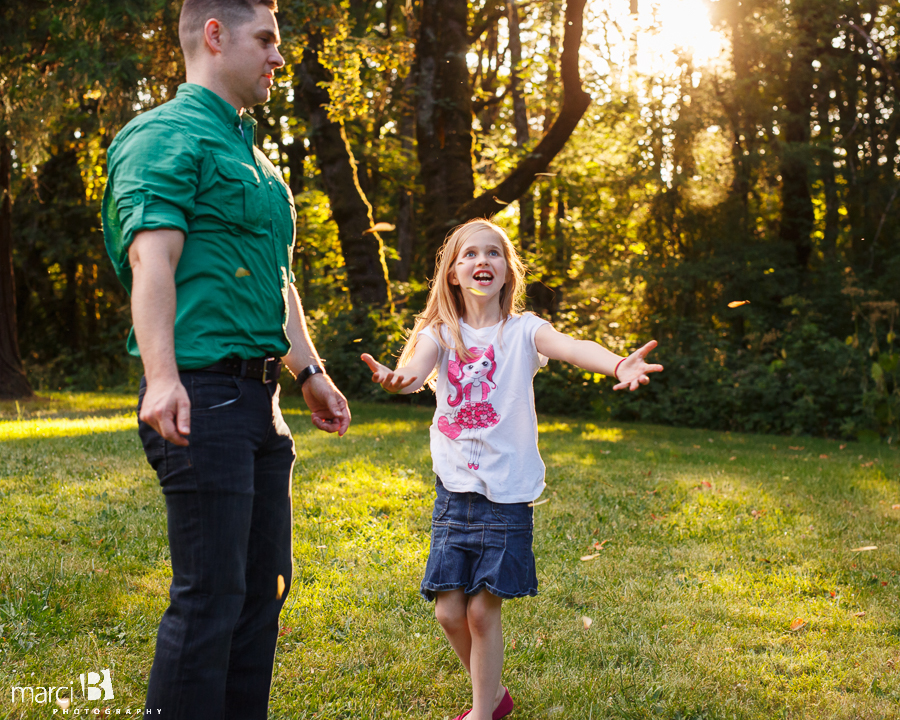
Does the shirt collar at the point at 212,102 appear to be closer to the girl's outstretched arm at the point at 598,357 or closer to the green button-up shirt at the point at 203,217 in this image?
the green button-up shirt at the point at 203,217

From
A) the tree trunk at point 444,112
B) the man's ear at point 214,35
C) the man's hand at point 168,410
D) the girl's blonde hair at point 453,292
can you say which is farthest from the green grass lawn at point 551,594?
the tree trunk at point 444,112

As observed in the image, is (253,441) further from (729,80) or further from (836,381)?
(729,80)

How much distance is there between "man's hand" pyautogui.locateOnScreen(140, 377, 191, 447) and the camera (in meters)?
1.86

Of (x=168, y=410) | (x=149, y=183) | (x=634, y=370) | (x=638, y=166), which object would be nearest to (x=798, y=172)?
(x=638, y=166)

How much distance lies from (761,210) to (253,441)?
57.8 feet

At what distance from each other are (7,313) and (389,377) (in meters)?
13.9

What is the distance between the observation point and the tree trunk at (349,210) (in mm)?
14344

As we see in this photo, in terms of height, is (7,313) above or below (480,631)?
above

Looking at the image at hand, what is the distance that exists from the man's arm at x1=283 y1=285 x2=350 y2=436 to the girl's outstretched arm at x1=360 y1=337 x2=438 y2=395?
0.47 feet

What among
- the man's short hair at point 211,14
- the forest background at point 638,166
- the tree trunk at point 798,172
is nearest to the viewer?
the man's short hair at point 211,14

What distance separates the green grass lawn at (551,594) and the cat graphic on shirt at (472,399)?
3.62 ft

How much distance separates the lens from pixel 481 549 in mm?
2830

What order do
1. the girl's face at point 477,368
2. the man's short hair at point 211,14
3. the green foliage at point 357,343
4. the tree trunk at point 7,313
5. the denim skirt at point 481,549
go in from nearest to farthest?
the man's short hair at point 211,14
the denim skirt at point 481,549
the girl's face at point 477,368
the green foliage at point 357,343
the tree trunk at point 7,313

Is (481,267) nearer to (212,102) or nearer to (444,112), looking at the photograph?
(212,102)
